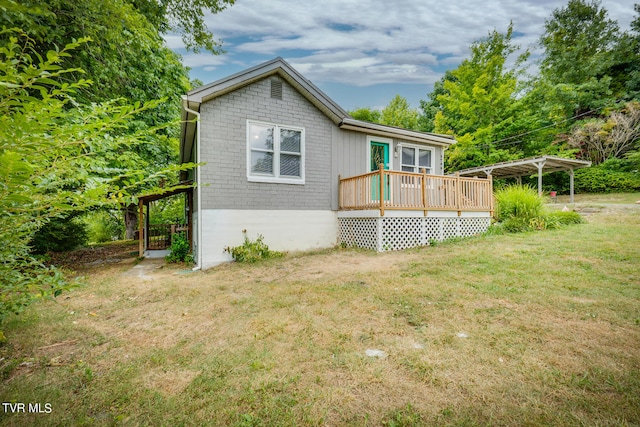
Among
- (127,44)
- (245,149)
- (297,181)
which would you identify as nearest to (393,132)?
(297,181)

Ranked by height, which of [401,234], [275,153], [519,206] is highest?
[275,153]

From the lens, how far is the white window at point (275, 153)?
8.00m

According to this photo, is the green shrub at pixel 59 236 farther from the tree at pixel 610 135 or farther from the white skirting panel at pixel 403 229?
the tree at pixel 610 135

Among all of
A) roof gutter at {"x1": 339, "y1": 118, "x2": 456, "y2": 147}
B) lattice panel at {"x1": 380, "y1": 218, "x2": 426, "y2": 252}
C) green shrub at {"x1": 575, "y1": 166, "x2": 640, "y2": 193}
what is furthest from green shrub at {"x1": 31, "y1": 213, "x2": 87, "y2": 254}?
green shrub at {"x1": 575, "y1": 166, "x2": 640, "y2": 193}

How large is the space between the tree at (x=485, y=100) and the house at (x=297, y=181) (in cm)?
1185

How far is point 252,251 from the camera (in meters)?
7.59

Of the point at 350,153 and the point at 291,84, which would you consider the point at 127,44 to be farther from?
the point at 350,153

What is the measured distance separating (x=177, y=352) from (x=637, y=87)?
3175 cm

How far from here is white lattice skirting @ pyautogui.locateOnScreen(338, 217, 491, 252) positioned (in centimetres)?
816

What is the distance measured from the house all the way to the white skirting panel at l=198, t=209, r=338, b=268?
3cm

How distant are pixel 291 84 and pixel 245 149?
252 centimetres

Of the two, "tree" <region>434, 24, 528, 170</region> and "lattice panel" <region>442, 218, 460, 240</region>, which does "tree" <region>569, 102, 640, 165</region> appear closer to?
"tree" <region>434, 24, 528, 170</region>

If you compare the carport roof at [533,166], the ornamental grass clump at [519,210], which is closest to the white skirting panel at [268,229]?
the ornamental grass clump at [519,210]

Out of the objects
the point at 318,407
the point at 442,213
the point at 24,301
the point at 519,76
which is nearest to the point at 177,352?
the point at 24,301
